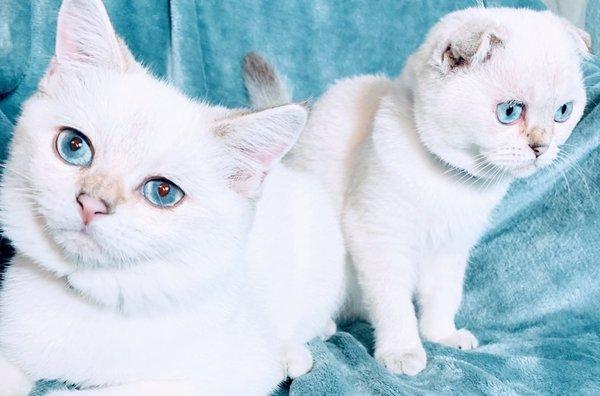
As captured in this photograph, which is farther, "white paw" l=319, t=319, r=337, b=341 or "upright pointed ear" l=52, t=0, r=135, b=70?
"white paw" l=319, t=319, r=337, b=341

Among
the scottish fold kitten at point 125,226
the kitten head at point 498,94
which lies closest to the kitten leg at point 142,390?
the scottish fold kitten at point 125,226

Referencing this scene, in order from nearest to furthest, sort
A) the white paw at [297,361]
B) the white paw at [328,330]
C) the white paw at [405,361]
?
the white paw at [297,361] < the white paw at [405,361] < the white paw at [328,330]

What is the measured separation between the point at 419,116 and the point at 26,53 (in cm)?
97

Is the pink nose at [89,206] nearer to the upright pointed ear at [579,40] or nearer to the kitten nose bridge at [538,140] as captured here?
the kitten nose bridge at [538,140]

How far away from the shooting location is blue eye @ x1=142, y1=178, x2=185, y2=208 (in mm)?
1034

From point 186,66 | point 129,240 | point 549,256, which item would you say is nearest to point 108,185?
point 129,240

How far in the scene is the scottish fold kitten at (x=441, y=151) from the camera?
1450mm

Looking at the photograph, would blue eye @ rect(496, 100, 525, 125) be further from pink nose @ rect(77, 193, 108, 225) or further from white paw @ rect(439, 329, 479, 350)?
pink nose @ rect(77, 193, 108, 225)

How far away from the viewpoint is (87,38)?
1.14 metres

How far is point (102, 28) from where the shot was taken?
1.11 meters

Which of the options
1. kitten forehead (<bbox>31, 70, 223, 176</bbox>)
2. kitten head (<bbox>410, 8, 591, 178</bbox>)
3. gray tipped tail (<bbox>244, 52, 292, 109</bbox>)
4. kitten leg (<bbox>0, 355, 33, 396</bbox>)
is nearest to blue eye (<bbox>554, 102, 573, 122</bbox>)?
kitten head (<bbox>410, 8, 591, 178</bbox>)

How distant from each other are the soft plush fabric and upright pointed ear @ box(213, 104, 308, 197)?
45 centimetres

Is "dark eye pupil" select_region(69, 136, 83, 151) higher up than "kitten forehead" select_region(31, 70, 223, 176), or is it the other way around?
"kitten forehead" select_region(31, 70, 223, 176)

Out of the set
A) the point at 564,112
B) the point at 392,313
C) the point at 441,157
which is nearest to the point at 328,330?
the point at 392,313
